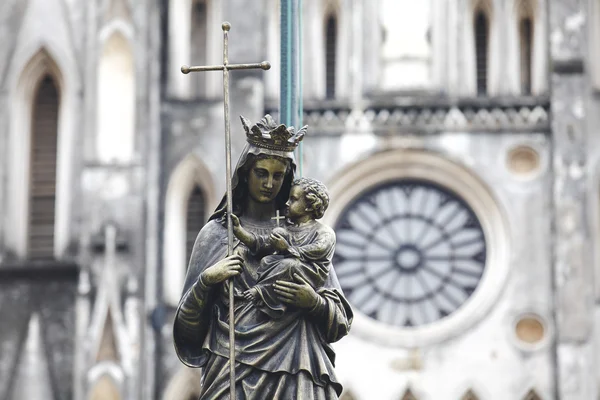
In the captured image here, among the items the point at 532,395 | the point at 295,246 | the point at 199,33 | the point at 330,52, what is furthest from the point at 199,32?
the point at 295,246

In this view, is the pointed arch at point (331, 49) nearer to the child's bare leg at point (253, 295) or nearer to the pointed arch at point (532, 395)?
the pointed arch at point (532, 395)

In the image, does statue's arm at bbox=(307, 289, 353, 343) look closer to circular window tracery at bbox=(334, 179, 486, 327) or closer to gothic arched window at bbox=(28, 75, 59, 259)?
circular window tracery at bbox=(334, 179, 486, 327)

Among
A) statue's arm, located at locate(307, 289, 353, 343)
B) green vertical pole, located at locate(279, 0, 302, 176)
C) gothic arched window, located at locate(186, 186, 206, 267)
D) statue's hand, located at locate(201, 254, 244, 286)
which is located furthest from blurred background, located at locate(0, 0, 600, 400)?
statue's hand, located at locate(201, 254, 244, 286)

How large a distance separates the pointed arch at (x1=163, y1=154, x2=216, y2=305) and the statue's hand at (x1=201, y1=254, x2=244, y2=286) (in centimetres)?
1509

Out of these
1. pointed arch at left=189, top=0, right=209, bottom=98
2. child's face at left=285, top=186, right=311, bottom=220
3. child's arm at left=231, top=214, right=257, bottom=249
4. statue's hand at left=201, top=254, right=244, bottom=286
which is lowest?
statue's hand at left=201, top=254, right=244, bottom=286

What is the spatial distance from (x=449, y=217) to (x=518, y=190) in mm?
867

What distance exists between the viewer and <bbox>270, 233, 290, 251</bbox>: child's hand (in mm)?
6469

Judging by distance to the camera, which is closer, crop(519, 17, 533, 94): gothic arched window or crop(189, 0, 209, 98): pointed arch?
crop(519, 17, 533, 94): gothic arched window

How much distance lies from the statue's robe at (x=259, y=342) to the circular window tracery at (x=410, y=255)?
49.8 ft

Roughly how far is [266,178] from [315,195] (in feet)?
0.66

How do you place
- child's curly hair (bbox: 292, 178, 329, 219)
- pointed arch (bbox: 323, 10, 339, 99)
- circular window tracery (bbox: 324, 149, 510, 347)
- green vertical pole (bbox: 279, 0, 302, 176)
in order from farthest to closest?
pointed arch (bbox: 323, 10, 339, 99)
circular window tracery (bbox: 324, 149, 510, 347)
green vertical pole (bbox: 279, 0, 302, 176)
child's curly hair (bbox: 292, 178, 329, 219)

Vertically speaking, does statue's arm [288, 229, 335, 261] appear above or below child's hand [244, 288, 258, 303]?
above

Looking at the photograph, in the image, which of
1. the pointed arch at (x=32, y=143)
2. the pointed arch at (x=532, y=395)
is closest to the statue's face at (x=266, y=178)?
the pointed arch at (x=532, y=395)

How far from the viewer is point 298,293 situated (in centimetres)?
636
